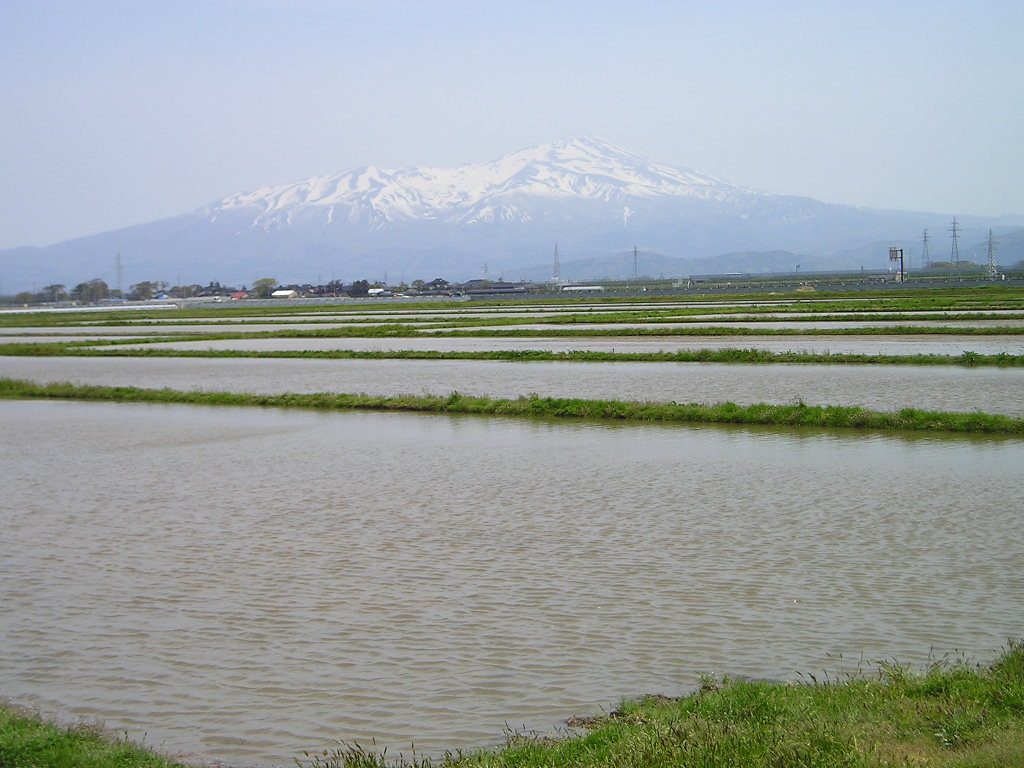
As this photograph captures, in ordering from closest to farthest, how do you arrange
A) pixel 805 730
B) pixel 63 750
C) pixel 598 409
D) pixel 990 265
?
pixel 805 730 → pixel 63 750 → pixel 598 409 → pixel 990 265

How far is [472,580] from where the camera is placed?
795 centimetres

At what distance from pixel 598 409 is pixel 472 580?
955 centimetres

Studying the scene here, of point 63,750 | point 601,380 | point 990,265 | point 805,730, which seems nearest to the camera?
point 805,730

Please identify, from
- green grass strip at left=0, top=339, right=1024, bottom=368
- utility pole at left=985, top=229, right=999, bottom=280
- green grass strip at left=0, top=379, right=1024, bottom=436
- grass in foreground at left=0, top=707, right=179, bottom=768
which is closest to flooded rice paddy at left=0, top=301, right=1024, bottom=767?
grass in foreground at left=0, top=707, right=179, bottom=768

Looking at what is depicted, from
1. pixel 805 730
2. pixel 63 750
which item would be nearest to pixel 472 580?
pixel 63 750

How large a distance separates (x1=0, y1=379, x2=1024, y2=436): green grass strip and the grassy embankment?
978cm

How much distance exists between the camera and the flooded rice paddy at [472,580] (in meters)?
5.84

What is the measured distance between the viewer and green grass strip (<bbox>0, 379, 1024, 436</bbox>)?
14.7 metres

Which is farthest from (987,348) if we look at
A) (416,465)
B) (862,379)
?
(416,465)

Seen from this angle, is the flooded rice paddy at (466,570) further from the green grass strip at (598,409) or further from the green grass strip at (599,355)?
the green grass strip at (599,355)

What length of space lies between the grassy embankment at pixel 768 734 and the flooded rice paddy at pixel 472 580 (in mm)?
411

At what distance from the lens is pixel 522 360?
1075 inches

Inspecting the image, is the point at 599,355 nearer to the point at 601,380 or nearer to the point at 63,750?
the point at 601,380

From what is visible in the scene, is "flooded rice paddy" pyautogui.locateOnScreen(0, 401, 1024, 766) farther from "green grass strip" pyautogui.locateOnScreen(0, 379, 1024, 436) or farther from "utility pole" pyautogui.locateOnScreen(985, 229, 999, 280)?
"utility pole" pyautogui.locateOnScreen(985, 229, 999, 280)
